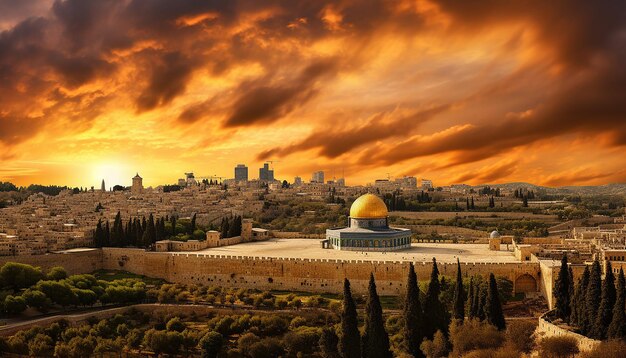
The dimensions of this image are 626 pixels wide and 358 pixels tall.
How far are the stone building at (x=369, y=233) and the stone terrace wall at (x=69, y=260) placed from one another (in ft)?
44.5

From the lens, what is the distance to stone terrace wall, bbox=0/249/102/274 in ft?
117

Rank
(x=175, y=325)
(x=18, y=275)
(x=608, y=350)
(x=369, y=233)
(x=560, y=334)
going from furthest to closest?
(x=369, y=233) < (x=18, y=275) < (x=175, y=325) < (x=560, y=334) < (x=608, y=350)

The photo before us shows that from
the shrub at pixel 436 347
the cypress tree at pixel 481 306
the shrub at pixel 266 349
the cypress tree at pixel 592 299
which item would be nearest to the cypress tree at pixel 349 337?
the shrub at pixel 436 347

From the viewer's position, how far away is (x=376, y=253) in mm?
37469

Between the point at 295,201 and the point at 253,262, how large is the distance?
146 ft

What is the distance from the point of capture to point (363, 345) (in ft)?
71.3

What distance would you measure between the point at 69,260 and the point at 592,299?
27.9m

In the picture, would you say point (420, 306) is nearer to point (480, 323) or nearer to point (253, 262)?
point (480, 323)

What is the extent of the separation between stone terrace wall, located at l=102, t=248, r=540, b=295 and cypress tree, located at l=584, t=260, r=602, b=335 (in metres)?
9.91

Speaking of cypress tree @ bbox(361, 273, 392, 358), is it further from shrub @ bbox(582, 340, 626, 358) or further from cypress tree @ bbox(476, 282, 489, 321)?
shrub @ bbox(582, 340, 626, 358)

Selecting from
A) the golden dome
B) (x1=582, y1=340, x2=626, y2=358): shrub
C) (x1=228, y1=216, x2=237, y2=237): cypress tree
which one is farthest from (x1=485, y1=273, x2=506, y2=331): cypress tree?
(x1=228, y1=216, x2=237, y2=237): cypress tree

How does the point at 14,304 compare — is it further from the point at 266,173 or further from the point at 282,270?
the point at 266,173

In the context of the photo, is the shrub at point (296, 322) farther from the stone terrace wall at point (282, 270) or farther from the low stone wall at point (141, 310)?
the stone terrace wall at point (282, 270)

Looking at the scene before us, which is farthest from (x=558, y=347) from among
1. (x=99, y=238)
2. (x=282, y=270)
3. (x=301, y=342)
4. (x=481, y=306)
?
(x=99, y=238)
